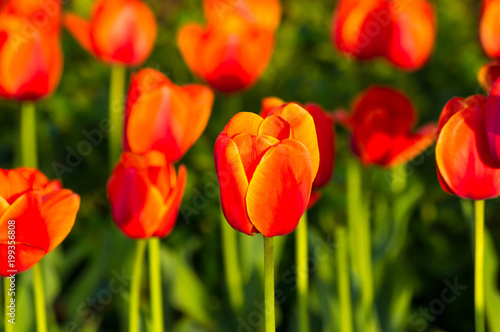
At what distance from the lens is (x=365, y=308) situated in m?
1.66

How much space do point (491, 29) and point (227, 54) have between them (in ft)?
2.04

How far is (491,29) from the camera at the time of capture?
5.41ft

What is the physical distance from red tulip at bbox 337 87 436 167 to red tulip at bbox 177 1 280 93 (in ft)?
1.20

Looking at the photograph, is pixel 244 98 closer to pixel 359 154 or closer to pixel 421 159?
pixel 421 159

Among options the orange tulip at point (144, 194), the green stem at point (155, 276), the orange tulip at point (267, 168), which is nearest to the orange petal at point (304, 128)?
the orange tulip at point (267, 168)

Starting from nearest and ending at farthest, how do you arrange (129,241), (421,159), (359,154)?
(359,154), (129,241), (421,159)

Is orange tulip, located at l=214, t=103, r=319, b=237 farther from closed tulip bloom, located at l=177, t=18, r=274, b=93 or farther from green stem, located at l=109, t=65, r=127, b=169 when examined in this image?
green stem, located at l=109, t=65, r=127, b=169

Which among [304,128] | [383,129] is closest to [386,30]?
[383,129]

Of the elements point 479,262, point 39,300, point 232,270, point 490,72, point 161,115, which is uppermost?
point 490,72

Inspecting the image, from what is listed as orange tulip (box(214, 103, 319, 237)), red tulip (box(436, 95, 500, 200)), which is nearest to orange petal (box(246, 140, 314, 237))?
orange tulip (box(214, 103, 319, 237))

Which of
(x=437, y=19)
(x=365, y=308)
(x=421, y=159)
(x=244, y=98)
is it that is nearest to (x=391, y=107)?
(x=365, y=308)

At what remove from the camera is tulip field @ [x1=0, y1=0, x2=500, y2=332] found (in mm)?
1054

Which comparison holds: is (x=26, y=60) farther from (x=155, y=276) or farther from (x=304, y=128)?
(x=304, y=128)

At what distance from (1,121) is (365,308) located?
6.28 ft
